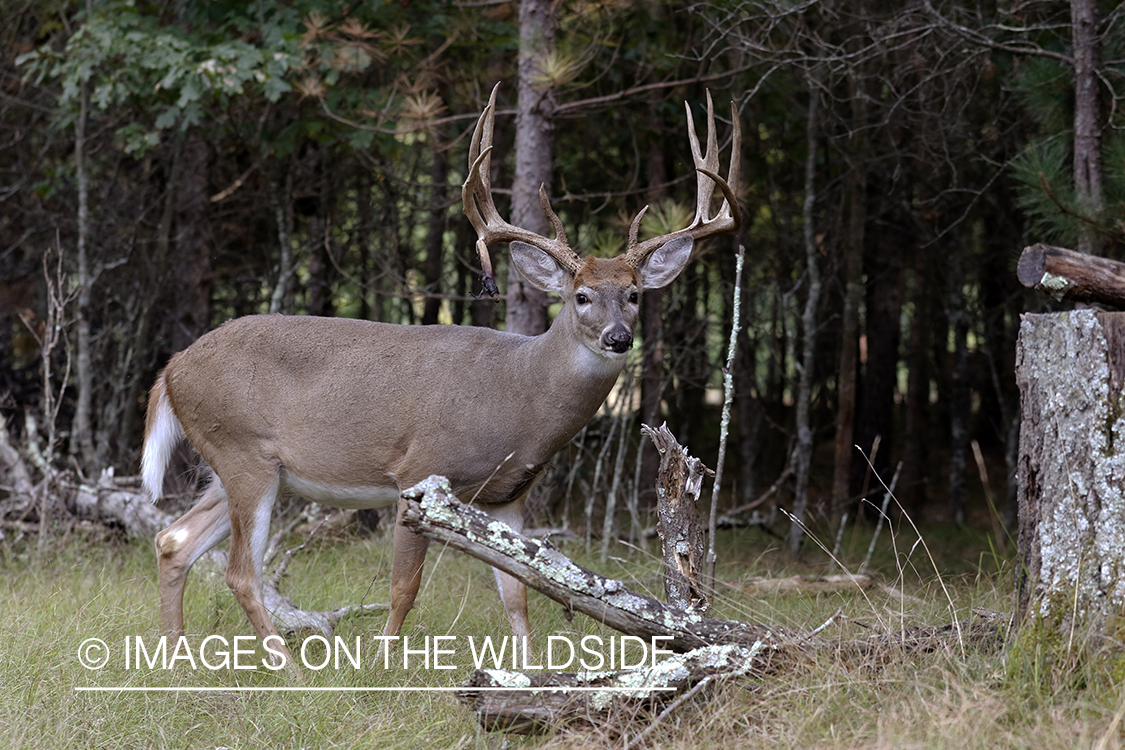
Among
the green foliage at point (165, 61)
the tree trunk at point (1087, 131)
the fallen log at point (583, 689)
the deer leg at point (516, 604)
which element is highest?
the green foliage at point (165, 61)

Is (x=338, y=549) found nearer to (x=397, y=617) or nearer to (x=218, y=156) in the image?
(x=397, y=617)

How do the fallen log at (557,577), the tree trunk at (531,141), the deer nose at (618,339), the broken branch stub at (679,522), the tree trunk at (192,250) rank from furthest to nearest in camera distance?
the tree trunk at (192,250) < the tree trunk at (531,141) < the deer nose at (618,339) < the broken branch stub at (679,522) < the fallen log at (557,577)

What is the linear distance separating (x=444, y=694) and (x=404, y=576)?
2.74ft

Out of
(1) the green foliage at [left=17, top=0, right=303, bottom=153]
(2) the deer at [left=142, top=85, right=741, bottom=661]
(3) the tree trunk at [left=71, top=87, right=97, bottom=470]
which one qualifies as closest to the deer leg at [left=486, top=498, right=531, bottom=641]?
(2) the deer at [left=142, top=85, right=741, bottom=661]

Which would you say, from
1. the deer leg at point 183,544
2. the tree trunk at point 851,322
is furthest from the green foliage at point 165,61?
the tree trunk at point 851,322

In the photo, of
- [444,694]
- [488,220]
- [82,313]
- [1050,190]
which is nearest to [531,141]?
[488,220]

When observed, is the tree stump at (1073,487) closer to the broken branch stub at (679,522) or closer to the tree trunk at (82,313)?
the broken branch stub at (679,522)

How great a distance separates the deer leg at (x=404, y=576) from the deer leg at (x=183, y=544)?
0.88 meters

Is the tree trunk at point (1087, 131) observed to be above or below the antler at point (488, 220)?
above

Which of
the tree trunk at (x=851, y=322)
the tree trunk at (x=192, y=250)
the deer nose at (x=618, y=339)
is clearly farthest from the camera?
the tree trunk at (x=192, y=250)

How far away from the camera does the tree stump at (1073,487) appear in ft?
9.76

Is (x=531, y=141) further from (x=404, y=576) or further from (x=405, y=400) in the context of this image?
(x=404, y=576)

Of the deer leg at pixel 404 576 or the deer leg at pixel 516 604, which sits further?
the deer leg at pixel 516 604

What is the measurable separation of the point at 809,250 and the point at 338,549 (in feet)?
12.8
